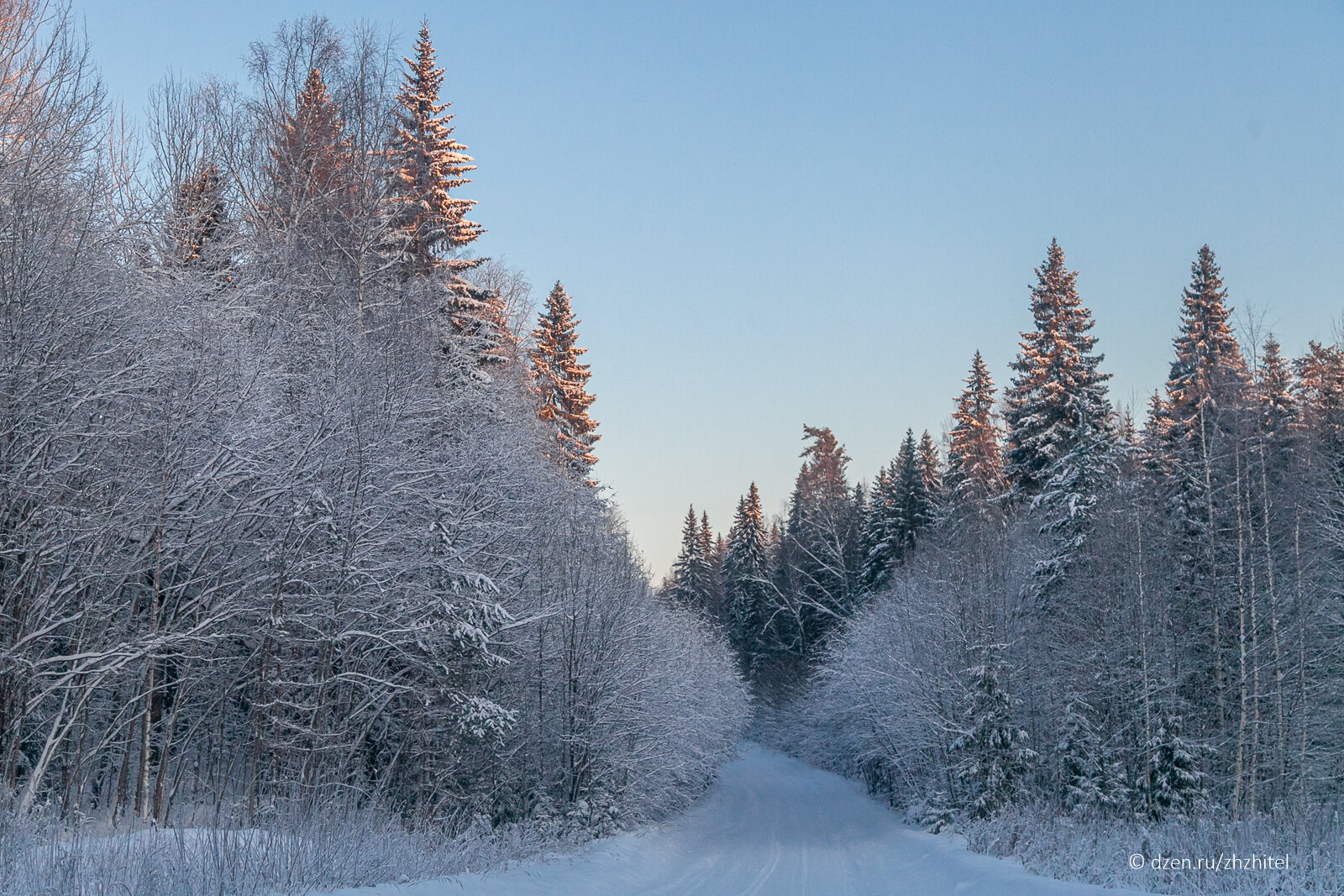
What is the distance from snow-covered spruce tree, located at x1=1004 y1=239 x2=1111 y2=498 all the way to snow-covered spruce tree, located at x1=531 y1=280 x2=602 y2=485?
18.1m

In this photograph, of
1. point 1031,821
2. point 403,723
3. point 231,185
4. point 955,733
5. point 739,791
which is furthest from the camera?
point 739,791

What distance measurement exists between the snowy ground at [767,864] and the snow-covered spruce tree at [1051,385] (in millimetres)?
14187

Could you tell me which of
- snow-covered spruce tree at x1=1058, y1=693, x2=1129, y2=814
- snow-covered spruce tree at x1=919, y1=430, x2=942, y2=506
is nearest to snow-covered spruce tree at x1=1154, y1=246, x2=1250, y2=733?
snow-covered spruce tree at x1=1058, y1=693, x2=1129, y2=814

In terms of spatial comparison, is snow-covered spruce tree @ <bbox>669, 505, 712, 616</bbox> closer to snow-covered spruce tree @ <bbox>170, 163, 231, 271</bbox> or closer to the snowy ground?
the snowy ground

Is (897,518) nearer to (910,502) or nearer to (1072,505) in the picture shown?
(910,502)

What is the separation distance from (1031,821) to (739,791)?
853 inches

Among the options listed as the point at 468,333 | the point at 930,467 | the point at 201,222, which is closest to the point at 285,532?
the point at 201,222

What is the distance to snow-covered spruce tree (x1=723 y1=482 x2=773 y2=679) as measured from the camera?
65812 millimetres

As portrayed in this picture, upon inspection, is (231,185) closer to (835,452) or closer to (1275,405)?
(1275,405)

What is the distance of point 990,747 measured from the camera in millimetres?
23359

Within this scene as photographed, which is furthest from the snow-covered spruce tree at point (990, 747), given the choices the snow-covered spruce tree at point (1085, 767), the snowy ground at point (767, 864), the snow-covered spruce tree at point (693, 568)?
the snow-covered spruce tree at point (693, 568)

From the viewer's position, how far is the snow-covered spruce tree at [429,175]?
2725 centimetres

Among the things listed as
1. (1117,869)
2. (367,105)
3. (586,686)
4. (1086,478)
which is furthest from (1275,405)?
(367,105)

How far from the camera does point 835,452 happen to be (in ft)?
222
